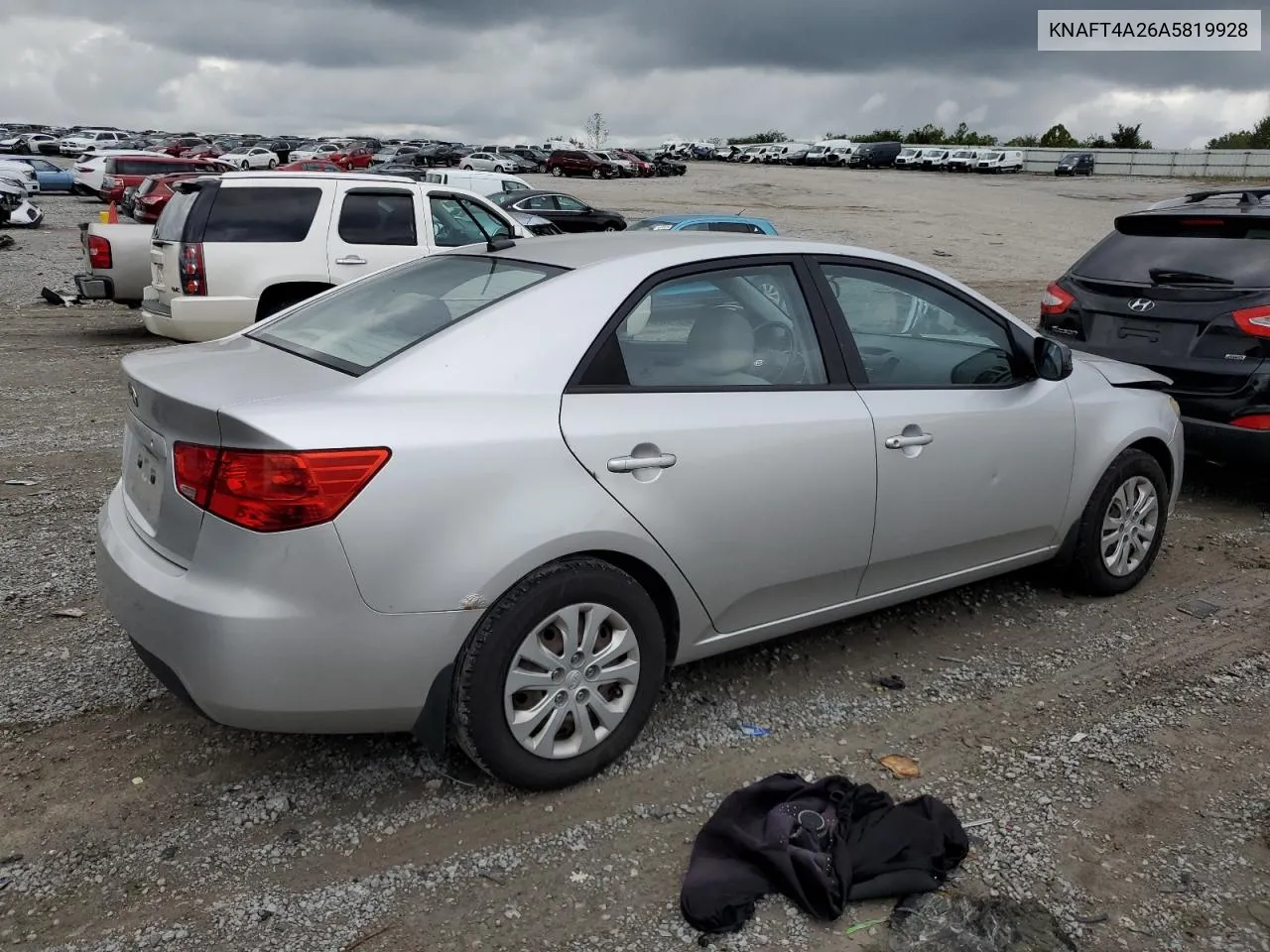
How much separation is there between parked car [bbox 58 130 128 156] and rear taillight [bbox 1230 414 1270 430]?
194 ft

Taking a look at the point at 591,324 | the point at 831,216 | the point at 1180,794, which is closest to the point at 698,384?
the point at 591,324

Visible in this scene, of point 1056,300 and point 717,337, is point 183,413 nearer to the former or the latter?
point 717,337

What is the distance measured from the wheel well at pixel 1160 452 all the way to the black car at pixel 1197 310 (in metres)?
0.95

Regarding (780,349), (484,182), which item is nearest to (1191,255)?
(780,349)

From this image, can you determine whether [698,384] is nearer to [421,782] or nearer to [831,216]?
[421,782]

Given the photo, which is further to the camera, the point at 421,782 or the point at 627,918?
the point at 421,782

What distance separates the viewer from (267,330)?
3.76m

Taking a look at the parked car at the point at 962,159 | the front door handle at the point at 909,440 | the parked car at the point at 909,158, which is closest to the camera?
the front door handle at the point at 909,440

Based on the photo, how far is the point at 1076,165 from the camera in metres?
59.7

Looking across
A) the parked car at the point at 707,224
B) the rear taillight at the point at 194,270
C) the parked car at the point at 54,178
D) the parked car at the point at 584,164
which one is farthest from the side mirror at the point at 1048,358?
the parked car at the point at 584,164

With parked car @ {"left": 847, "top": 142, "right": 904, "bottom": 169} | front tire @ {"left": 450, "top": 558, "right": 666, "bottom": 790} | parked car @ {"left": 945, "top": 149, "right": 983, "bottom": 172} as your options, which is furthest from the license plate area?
parked car @ {"left": 847, "top": 142, "right": 904, "bottom": 169}

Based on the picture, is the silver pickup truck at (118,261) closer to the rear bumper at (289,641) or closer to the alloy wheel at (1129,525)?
the rear bumper at (289,641)

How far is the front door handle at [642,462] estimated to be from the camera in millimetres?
3016

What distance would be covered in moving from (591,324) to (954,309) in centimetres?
175
